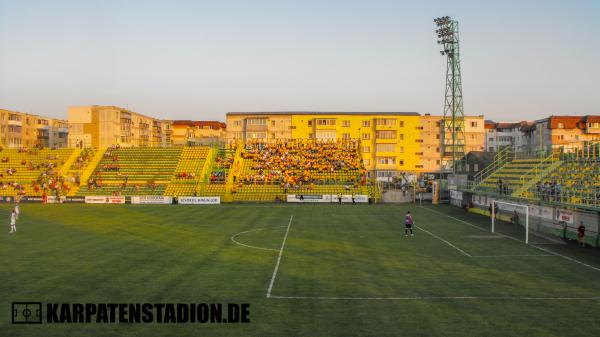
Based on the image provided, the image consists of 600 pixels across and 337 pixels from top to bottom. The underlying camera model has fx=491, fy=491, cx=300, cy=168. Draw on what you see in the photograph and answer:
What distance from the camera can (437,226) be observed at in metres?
39.8

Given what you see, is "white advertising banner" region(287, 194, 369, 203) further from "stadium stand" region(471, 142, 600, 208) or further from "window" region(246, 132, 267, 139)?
"window" region(246, 132, 267, 139)

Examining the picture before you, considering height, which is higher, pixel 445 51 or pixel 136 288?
pixel 445 51

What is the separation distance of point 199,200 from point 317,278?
45875 millimetres

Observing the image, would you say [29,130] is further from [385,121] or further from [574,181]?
[574,181]

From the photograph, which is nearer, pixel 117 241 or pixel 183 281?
pixel 183 281

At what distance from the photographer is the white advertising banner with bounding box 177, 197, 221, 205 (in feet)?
211

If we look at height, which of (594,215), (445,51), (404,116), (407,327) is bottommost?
(407,327)

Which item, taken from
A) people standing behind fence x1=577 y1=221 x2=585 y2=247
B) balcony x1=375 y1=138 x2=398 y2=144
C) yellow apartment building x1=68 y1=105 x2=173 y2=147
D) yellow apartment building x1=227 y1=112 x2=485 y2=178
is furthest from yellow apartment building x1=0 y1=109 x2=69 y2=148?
people standing behind fence x1=577 y1=221 x2=585 y2=247

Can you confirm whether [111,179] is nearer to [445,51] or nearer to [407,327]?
[445,51]

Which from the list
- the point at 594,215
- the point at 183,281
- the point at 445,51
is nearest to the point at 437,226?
the point at 594,215

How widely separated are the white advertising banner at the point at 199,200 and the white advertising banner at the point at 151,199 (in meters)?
1.65

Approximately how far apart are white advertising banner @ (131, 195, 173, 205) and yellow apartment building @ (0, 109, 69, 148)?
5210cm

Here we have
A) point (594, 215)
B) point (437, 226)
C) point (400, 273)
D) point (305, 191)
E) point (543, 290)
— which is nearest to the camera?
point (543, 290)

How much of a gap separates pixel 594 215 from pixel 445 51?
55.6 m
